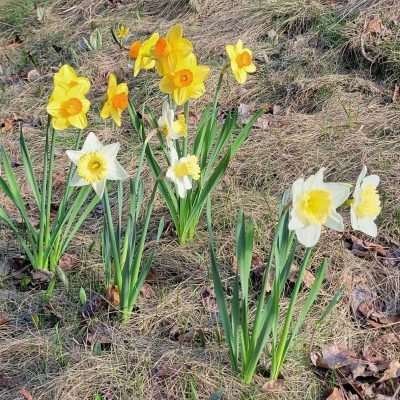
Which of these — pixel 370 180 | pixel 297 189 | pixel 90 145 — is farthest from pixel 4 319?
pixel 370 180

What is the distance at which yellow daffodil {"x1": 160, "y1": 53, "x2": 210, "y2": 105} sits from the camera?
1.98 m

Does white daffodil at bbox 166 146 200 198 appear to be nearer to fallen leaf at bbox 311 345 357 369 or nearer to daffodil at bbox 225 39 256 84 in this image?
daffodil at bbox 225 39 256 84

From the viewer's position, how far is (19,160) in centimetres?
340

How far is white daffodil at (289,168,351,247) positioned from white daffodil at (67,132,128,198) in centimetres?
58

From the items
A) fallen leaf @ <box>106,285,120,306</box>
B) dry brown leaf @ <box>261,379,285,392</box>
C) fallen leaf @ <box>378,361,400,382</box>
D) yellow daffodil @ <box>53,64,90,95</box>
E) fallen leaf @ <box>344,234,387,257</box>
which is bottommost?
fallen leaf @ <box>344,234,387,257</box>

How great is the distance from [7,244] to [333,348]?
1.41m

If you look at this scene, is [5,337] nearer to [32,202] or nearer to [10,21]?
[32,202]

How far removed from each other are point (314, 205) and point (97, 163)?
0.69 metres

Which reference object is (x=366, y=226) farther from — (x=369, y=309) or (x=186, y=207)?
(x=186, y=207)

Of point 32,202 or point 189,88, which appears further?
point 32,202

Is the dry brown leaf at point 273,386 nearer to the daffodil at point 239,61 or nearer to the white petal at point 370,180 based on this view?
the white petal at point 370,180

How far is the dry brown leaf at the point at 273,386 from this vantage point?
6.14ft

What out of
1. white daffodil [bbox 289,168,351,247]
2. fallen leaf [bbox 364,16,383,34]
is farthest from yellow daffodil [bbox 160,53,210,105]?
fallen leaf [bbox 364,16,383,34]

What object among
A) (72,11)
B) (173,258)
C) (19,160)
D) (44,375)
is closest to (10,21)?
(72,11)
